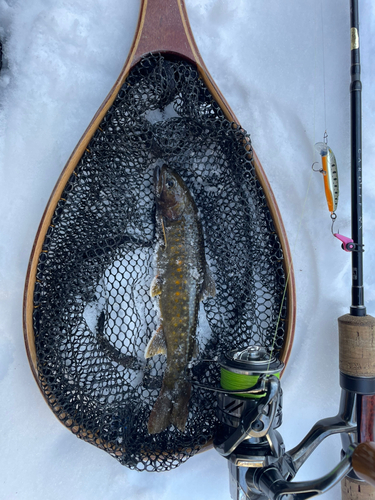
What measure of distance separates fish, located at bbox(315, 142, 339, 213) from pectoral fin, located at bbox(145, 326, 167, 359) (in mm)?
975

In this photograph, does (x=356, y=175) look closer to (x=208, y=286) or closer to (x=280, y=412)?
(x=208, y=286)

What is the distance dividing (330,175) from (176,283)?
2.84 ft

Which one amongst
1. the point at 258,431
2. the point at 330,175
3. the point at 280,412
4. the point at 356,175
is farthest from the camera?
the point at 330,175

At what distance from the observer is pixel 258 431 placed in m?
1.33

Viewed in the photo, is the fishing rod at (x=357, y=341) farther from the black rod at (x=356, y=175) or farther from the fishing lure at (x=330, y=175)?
the fishing lure at (x=330, y=175)

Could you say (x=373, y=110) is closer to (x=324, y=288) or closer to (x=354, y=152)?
(x=354, y=152)

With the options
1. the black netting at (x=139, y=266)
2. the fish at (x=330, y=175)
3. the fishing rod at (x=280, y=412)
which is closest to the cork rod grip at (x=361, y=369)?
the fishing rod at (x=280, y=412)

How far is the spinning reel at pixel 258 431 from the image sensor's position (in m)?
1.30

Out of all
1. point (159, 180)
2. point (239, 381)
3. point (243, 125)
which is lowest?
point (239, 381)

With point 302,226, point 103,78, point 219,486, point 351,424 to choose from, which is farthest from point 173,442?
point 103,78

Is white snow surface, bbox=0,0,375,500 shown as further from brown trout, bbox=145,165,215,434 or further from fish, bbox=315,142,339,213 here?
brown trout, bbox=145,165,215,434

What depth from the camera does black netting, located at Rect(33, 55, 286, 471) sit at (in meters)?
1.51

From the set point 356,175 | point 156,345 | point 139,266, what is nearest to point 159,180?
Result: point 139,266

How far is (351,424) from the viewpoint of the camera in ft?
4.96
